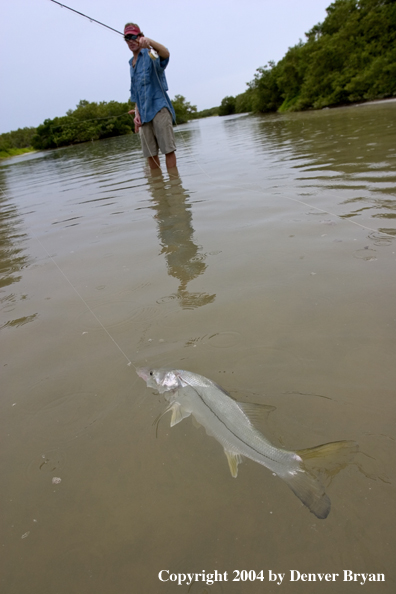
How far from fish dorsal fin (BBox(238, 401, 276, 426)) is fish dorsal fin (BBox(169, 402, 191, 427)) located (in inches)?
10.4

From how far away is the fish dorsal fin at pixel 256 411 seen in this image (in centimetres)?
158

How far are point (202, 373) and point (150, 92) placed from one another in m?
6.38

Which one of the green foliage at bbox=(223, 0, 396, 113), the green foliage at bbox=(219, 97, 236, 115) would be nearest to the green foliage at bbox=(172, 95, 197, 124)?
the green foliage at bbox=(219, 97, 236, 115)

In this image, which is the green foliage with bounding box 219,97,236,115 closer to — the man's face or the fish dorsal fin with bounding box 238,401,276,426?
the man's face

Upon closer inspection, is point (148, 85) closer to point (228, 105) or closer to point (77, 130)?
point (77, 130)

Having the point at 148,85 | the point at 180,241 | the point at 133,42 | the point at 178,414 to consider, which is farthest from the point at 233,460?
the point at 133,42

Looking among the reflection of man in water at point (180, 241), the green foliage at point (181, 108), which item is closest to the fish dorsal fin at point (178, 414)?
the reflection of man in water at point (180, 241)

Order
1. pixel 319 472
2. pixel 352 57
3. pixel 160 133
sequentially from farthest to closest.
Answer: pixel 352 57 < pixel 160 133 < pixel 319 472

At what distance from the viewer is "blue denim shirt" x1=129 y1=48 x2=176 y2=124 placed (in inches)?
255

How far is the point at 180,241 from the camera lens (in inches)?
157

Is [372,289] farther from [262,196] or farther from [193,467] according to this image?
[262,196]

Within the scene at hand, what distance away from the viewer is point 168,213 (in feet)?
17.0

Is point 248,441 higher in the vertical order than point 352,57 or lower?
lower

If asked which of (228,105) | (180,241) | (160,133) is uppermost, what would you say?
(228,105)
